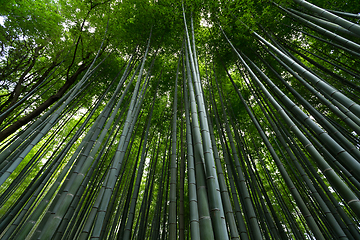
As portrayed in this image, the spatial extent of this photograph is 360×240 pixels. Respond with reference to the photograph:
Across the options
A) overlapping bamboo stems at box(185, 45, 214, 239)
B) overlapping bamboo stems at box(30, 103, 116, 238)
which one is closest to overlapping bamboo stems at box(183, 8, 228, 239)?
overlapping bamboo stems at box(185, 45, 214, 239)

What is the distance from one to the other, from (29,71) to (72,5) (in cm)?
185

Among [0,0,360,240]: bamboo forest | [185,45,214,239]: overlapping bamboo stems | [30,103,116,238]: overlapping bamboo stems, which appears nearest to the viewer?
[185,45,214,239]: overlapping bamboo stems

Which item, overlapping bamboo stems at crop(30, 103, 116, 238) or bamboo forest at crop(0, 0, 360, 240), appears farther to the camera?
bamboo forest at crop(0, 0, 360, 240)

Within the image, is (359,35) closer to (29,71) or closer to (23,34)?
(23,34)

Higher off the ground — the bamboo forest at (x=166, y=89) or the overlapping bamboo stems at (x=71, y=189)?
the bamboo forest at (x=166, y=89)

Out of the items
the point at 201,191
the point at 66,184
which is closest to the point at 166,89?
the point at 66,184

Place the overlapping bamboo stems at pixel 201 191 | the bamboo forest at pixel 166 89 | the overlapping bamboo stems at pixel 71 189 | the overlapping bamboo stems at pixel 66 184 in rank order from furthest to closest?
the bamboo forest at pixel 166 89 < the overlapping bamboo stems at pixel 66 184 < the overlapping bamboo stems at pixel 71 189 < the overlapping bamboo stems at pixel 201 191

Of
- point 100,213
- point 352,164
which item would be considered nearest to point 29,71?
point 100,213

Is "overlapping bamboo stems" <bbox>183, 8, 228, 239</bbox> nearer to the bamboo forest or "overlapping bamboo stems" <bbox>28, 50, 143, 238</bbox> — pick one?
the bamboo forest

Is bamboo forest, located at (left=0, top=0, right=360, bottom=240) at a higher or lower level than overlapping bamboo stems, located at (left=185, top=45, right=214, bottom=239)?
higher

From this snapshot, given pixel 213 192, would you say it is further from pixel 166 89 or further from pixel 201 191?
pixel 166 89

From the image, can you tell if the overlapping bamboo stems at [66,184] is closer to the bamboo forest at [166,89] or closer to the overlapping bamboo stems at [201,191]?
the bamboo forest at [166,89]

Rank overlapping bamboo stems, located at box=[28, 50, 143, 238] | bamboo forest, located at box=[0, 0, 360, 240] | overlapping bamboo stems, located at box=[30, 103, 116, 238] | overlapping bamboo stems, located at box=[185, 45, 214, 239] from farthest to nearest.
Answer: bamboo forest, located at box=[0, 0, 360, 240] → overlapping bamboo stems, located at box=[30, 103, 116, 238] → overlapping bamboo stems, located at box=[28, 50, 143, 238] → overlapping bamboo stems, located at box=[185, 45, 214, 239]

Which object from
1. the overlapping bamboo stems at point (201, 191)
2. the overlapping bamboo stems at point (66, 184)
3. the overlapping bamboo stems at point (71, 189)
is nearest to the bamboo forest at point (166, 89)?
the overlapping bamboo stems at point (66, 184)
